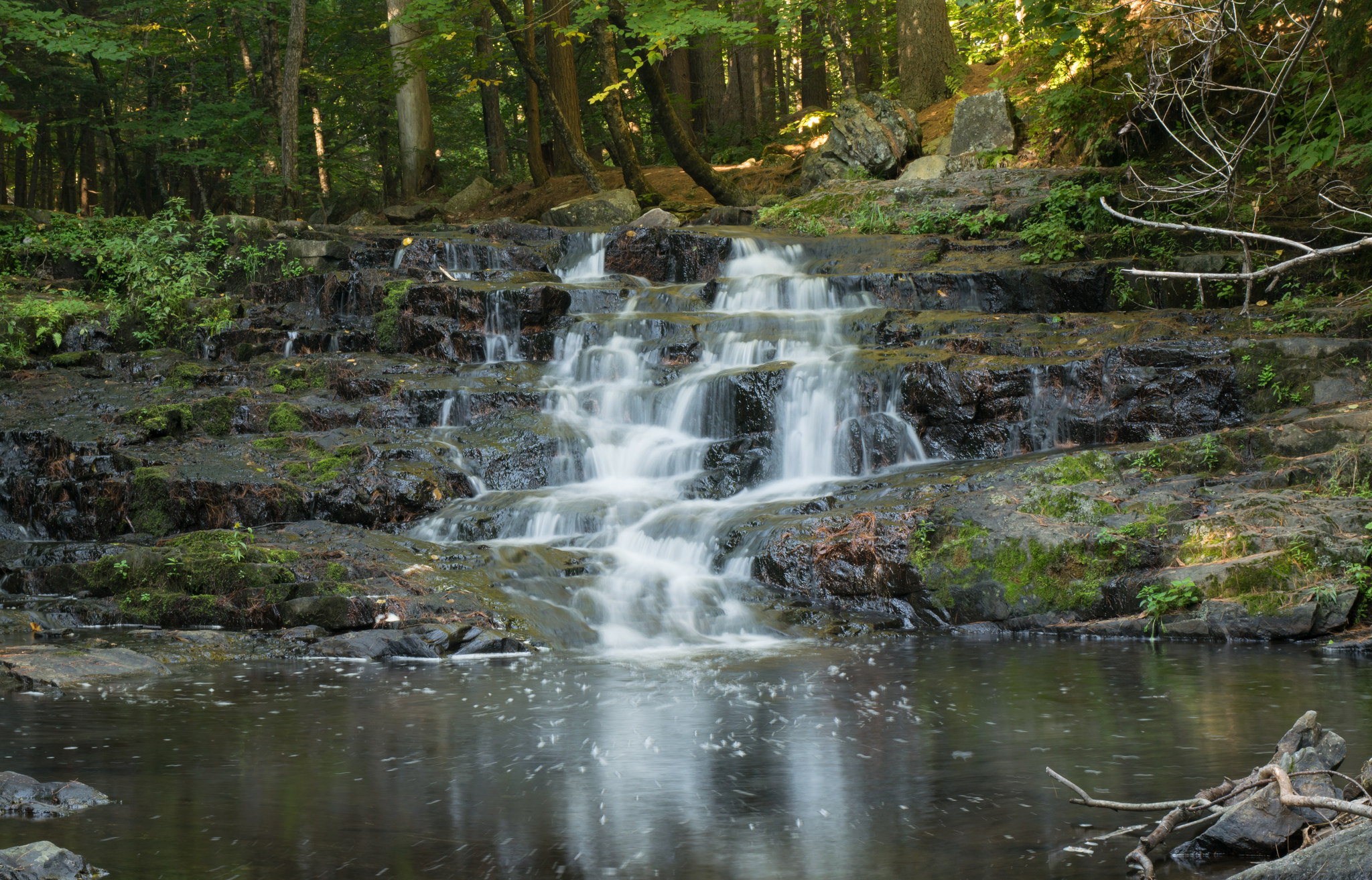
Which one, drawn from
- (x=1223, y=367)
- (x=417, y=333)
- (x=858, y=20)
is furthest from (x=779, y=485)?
(x=858, y=20)

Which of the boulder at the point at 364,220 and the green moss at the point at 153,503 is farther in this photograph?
the boulder at the point at 364,220

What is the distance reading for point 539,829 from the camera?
12.1ft

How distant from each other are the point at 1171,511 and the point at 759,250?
881 cm

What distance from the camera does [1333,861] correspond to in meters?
2.47

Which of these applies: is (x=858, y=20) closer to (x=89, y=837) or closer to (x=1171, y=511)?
(x=1171, y=511)

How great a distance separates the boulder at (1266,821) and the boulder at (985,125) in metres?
15.6

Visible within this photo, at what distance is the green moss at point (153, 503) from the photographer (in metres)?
9.77

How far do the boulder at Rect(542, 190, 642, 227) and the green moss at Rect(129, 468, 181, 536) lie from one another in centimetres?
982

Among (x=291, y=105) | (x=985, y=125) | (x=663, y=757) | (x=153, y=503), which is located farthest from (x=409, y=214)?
(x=663, y=757)

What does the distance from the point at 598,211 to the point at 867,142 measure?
201 inches

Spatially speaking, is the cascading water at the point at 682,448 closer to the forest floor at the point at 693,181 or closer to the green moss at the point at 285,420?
the green moss at the point at 285,420

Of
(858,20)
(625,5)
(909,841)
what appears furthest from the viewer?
(858,20)

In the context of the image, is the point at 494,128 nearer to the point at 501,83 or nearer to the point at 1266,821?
the point at 501,83

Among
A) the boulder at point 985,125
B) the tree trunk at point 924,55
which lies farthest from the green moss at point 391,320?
the tree trunk at point 924,55
